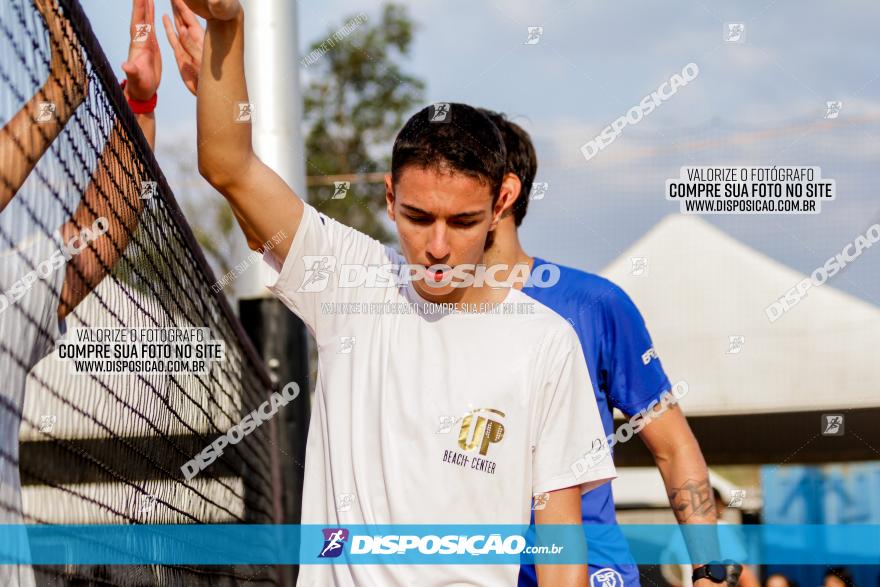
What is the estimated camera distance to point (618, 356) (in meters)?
3.31

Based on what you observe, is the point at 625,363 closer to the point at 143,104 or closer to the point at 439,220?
the point at 439,220

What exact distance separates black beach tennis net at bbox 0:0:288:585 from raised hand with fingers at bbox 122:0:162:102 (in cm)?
26

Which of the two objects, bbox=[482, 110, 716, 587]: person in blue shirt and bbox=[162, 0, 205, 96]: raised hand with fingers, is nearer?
bbox=[162, 0, 205, 96]: raised hand with fingers

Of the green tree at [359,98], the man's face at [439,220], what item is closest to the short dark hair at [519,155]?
the man's face at [439,220]

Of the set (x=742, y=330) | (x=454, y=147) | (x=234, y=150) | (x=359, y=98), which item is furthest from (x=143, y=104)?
(x=359, y=98)

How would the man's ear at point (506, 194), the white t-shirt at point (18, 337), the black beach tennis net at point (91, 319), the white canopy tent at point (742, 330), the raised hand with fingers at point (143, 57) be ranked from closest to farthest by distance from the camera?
the white t-shirt at point (18, 337) → the black beach tennis net at point (91, 319) → the man's ear at point (506, 194) → the raised hand with fingers at point (143, 57) → the white canopy tent at point (742, 330)

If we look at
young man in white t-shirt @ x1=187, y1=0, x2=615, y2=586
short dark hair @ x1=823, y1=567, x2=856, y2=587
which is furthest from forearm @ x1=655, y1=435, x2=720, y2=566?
short dark hair @ x1=823, y1=567, x2=856, y2=587

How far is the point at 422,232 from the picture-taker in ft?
8.13

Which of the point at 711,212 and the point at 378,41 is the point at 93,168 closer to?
the point at 711,212

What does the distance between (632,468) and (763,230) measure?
252 cm

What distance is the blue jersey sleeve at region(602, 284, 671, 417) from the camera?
3.30m

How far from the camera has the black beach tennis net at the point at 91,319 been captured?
7.84 feet

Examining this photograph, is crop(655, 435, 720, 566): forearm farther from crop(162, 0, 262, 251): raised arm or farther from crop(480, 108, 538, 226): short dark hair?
crop(162, 0, 262, 251): raised arm

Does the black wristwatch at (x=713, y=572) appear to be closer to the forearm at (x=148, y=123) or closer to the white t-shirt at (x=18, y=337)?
the white t-shirt at (x=18, y=337)
